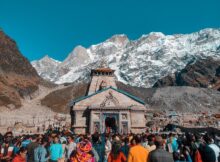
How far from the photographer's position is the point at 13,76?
10388 cm

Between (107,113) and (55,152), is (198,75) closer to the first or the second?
(107,113)

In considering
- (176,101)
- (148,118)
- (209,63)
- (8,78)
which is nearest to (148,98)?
(176,101)

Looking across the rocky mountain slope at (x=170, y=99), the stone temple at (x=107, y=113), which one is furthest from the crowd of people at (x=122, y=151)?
the rocky mountain slope at (x=170, y=99)

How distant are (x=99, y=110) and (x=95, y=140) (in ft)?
80.7

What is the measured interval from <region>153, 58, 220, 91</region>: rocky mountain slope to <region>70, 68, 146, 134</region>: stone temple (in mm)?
129878

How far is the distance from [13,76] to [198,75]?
108 meters

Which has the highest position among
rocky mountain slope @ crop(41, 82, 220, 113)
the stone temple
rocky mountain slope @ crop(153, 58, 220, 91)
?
rocky mountain slope @ crop(153, 58, 220, 91)

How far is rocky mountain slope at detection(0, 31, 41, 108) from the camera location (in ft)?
275

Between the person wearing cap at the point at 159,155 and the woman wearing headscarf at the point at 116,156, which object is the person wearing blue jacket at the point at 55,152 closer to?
the woman wearing headscarf at the point at 116,156

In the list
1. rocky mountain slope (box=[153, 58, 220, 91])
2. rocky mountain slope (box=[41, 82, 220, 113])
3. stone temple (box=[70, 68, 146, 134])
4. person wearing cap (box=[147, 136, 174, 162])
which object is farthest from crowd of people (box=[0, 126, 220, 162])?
rocky mountain slope (box=[153, 58, 220, 91])

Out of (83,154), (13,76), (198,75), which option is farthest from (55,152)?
(198,75)

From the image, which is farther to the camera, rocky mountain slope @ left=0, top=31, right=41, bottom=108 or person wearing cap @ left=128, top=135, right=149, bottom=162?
rocky mountain slope @ left=0, top=31, right=41, bottom=108

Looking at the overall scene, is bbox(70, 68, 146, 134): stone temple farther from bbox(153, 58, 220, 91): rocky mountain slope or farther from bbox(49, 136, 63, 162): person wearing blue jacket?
bbox(153, 58, 220, 91): rocky mountain slope

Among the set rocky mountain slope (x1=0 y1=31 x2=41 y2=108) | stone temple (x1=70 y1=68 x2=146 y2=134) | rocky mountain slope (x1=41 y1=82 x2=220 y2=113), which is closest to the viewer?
stone temple (x1=70 y1=68 x2=146 y2=134)
